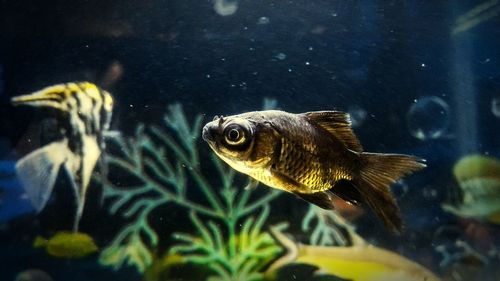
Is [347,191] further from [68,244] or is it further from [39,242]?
[39,242]

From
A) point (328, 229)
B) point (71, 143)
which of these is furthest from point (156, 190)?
point (328, 229)

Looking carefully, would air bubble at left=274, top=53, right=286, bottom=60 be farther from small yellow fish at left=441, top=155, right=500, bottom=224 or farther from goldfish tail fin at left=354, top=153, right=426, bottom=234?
goldfish tail fin at left=354, top=153, right=426, bottom=234

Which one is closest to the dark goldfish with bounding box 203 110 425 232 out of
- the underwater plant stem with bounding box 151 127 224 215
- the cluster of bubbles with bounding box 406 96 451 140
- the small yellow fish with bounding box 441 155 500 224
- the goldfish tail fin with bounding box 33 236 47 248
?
the underwater plant stem with bounding box 151 127 224 215

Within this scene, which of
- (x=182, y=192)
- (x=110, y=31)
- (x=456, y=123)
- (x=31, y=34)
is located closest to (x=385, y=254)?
(x=456, y=123)

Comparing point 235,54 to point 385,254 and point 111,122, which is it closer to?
point 111,122

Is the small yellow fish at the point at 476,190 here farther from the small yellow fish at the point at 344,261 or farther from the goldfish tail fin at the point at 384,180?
the goldfish tail fin at the point at 384,180

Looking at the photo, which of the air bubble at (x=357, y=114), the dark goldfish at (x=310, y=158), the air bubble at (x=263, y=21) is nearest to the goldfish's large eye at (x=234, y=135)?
the dark goldfish at (x=310, y=158)

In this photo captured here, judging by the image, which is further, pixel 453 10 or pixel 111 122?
pixel 453 10
